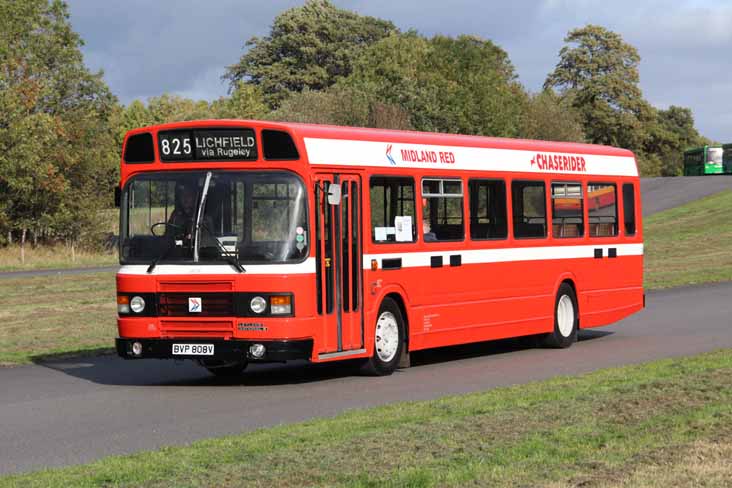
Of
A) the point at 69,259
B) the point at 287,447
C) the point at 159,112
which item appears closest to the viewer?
the point at 287,447

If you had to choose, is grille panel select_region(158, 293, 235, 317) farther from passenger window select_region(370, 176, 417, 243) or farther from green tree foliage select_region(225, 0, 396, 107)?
green tree foliage select_region(225, 0, 396, 107)

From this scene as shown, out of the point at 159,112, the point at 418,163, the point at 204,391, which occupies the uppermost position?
the point at 159,112

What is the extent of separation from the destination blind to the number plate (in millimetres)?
2095

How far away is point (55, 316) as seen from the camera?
26125 mm

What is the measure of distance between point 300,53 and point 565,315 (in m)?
93.0

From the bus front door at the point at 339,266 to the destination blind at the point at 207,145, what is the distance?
0.87 meters

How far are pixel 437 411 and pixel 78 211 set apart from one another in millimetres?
41736

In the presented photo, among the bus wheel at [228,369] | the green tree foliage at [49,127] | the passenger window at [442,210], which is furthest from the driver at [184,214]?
the green tree foliage at [49,127]

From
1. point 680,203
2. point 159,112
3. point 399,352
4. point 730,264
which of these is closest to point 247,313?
point 399,352

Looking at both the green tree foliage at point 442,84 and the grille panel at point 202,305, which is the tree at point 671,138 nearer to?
the green tree foliage at point 442,84

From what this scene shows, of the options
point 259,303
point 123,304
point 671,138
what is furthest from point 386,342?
point 671,138

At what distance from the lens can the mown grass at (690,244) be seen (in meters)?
36.5

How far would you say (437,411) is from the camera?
39.5ft

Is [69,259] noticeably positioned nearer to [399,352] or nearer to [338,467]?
[399,352]
